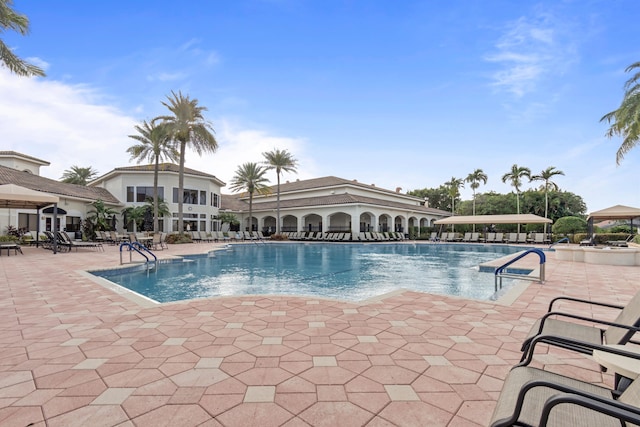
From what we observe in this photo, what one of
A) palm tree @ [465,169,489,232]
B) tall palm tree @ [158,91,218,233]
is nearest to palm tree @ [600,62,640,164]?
tall palm tree @ [158,91,218,233]

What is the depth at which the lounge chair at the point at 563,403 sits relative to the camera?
45.5 inches

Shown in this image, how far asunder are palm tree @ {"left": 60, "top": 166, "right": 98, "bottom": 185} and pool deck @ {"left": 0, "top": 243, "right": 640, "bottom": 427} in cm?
4396

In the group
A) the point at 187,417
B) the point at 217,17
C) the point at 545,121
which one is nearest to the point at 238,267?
the point at 217,17

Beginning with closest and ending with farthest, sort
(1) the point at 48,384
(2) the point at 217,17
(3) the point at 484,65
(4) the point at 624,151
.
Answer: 1. (1) the point at 48,384
2. (2) the point at 217,17
3. (3) the point at 484,65
4. (4) the point at 624,151

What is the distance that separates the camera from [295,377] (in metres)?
2.73

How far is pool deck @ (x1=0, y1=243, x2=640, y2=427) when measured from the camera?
2.23 meters

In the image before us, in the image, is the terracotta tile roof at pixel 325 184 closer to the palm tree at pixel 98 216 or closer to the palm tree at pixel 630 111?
the palm tree at pixel 98 216

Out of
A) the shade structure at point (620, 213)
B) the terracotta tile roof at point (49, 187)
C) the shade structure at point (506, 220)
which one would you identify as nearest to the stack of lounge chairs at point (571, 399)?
the shade structure at point (620, 213)

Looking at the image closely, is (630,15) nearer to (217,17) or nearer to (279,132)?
(217,17)

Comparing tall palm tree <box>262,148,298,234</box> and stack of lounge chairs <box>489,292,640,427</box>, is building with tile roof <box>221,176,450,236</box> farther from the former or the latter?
stack of lounge chairs <box>489,292,640,427</box>

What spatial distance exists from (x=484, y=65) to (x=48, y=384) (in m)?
17.2

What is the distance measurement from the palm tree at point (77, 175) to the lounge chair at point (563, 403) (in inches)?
1983

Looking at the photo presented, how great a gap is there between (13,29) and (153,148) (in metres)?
12.3

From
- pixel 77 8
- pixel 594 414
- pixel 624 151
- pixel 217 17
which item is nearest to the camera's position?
pixel 594 414
